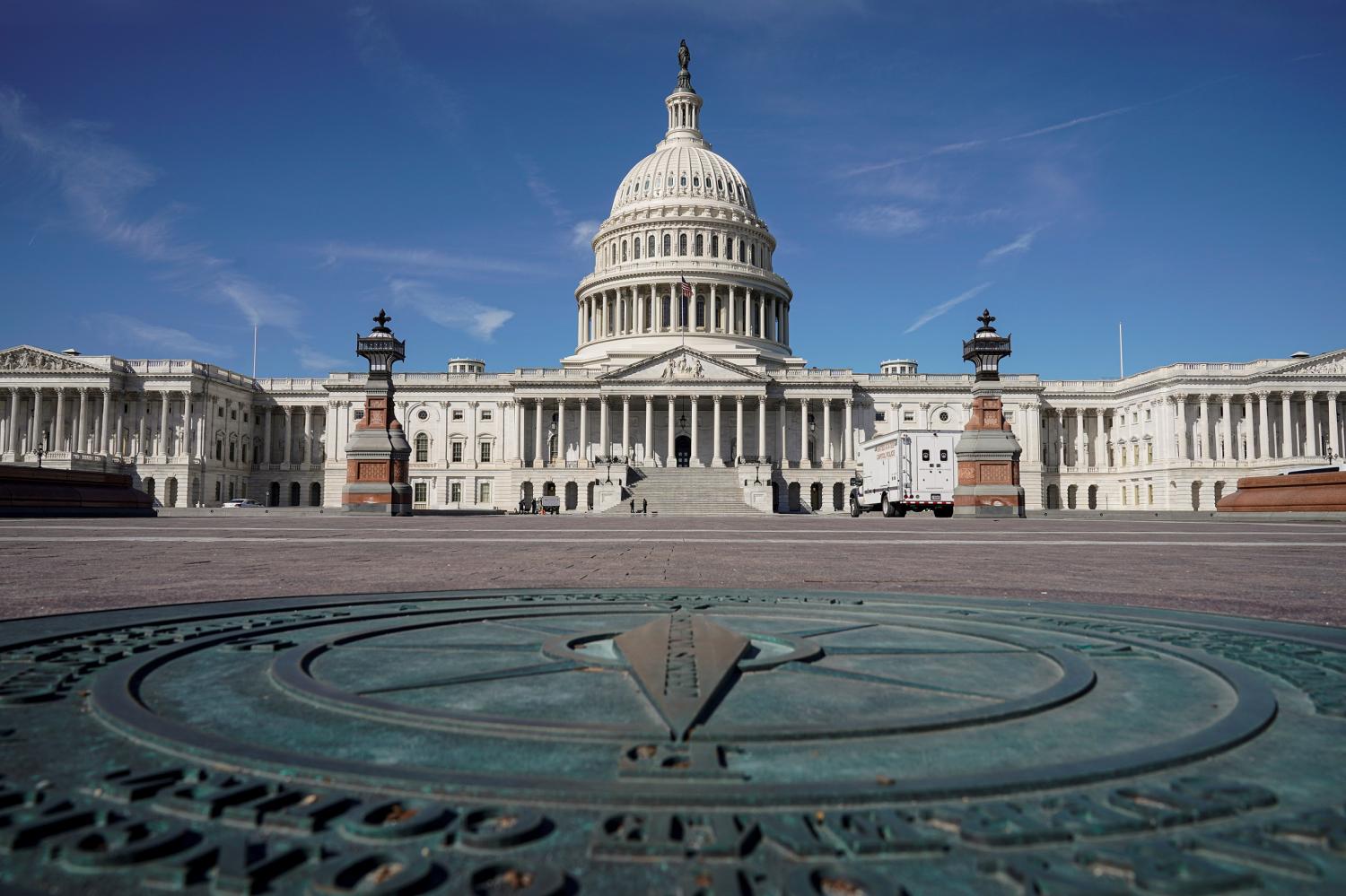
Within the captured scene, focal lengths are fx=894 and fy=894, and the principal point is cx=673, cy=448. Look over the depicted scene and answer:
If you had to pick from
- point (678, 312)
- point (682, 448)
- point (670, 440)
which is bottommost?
point (682, 448)

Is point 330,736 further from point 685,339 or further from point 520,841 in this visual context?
point 685,339

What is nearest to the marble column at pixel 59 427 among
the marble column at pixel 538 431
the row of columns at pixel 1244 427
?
the marble column at pixel 538 431

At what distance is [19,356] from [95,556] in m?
95.2

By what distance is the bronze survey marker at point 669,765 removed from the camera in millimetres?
1882

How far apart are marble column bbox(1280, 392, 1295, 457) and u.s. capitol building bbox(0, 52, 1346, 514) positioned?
23 centimetres

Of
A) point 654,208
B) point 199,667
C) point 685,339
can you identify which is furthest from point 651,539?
point 654,208

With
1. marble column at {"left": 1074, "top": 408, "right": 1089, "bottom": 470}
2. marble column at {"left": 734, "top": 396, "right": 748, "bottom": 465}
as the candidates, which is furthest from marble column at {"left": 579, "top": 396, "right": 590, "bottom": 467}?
marble column at {"left": 1074, "top": 408, "right": 1089, "bottom": 470}

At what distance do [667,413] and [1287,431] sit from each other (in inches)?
2359

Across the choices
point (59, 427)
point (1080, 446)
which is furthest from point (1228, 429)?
point (59, 427)

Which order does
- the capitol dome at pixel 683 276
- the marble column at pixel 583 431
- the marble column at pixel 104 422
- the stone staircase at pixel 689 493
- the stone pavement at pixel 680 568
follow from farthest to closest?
the capitol dome at pixel 683 276, the marble column at pixel 583 431, the marble column at pixel 104 422, the stone staircase at pixel 689 493, the stone pavement at pixel 680 568

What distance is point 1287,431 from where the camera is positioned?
86000mm

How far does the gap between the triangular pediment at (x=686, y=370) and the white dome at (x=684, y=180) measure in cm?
2534

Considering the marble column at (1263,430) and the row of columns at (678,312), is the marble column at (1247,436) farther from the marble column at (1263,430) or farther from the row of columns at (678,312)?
the row of columns at (678,312)

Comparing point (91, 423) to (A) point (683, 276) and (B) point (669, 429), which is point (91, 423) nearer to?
(B) point (669, 429)
